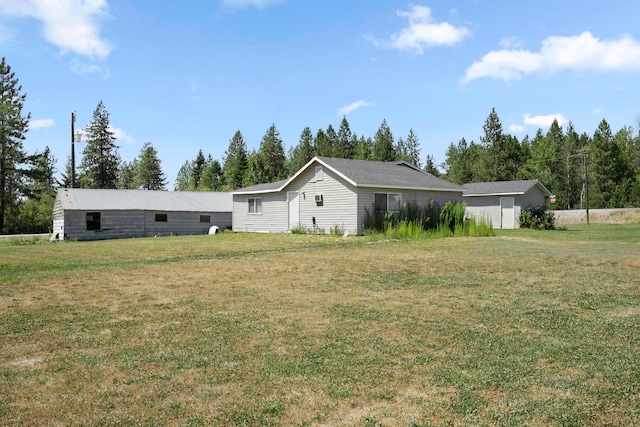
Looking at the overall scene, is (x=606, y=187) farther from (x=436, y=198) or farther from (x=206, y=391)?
(x=206, y=391)

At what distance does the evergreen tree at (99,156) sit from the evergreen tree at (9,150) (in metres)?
8.53

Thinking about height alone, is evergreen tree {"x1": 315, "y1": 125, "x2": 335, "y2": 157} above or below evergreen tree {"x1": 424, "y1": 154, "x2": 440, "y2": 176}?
above

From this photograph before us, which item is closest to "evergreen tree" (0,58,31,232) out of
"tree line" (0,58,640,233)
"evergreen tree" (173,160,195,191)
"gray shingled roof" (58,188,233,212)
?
"tree line" (0,58,640,233)

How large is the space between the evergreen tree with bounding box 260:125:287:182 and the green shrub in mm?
39904

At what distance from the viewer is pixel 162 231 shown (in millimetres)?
31469

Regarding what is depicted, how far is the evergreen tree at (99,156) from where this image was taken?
52.8 meters

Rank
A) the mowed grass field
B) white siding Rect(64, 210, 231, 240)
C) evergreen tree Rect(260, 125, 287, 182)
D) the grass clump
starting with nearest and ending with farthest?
the mowed grass field, the grass clump, white siding Rect(64, 210, 231, 240), evergreen tree Rect(260, 125, 287, 182)

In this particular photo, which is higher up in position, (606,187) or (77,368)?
(606,187)

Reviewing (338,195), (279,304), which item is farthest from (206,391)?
(338,195)

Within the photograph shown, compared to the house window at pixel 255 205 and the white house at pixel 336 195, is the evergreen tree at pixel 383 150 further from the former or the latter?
the house window at pixel 255 205

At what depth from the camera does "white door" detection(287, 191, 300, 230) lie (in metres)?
24.8

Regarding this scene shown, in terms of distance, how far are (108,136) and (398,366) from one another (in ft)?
188

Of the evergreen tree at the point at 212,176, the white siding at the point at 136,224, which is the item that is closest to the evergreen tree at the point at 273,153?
the evergreen tree at the point at 212,176

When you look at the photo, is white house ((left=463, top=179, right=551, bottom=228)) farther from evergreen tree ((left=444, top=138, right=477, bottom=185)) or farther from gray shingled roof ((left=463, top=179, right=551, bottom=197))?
evergreen tree ((left=444, top=138, right=477, bottom=185))
